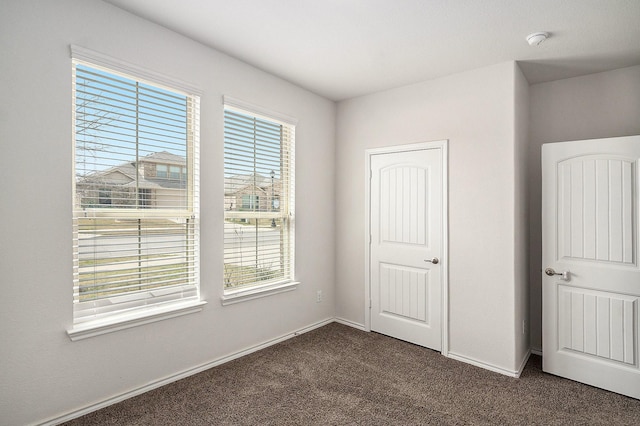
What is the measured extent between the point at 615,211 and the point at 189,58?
3.54 m

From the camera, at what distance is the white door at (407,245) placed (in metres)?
3.40

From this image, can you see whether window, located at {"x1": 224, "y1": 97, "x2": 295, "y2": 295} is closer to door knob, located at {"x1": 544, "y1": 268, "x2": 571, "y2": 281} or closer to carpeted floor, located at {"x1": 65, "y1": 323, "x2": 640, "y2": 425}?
carpeted floor, located at {"x1": 65, "y1": 323, "x2": 640, "y2": 425}

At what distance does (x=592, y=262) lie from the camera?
9.05ft

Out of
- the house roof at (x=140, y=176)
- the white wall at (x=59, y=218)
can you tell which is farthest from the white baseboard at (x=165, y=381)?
the house roof at (x=140, y=176)

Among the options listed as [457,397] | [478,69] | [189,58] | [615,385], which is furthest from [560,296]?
[189,58]

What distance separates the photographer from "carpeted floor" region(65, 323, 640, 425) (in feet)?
Result: 7.44

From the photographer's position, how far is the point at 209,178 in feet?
9.50

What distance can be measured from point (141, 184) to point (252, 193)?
3.40 ft

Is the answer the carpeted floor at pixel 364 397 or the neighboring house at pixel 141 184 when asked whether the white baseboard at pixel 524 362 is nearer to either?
the carpeted floor at pixel 364 397

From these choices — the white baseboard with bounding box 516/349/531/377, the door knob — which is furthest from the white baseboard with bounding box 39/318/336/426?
the door knob

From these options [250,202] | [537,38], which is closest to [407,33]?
[537,38]

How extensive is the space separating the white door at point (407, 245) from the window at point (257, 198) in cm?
→ 98

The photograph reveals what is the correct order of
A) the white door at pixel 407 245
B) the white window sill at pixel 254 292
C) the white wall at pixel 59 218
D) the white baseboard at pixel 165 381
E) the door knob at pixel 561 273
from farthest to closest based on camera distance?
the white door at pixel 407 245 < the white window sill at pixel 254 292 < the door knob at pixel 561 273 < the white baseboard at pixel 165 381 < the white wall at pixel 59 218

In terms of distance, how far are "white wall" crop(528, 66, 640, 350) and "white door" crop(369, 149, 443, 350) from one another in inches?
38.2
